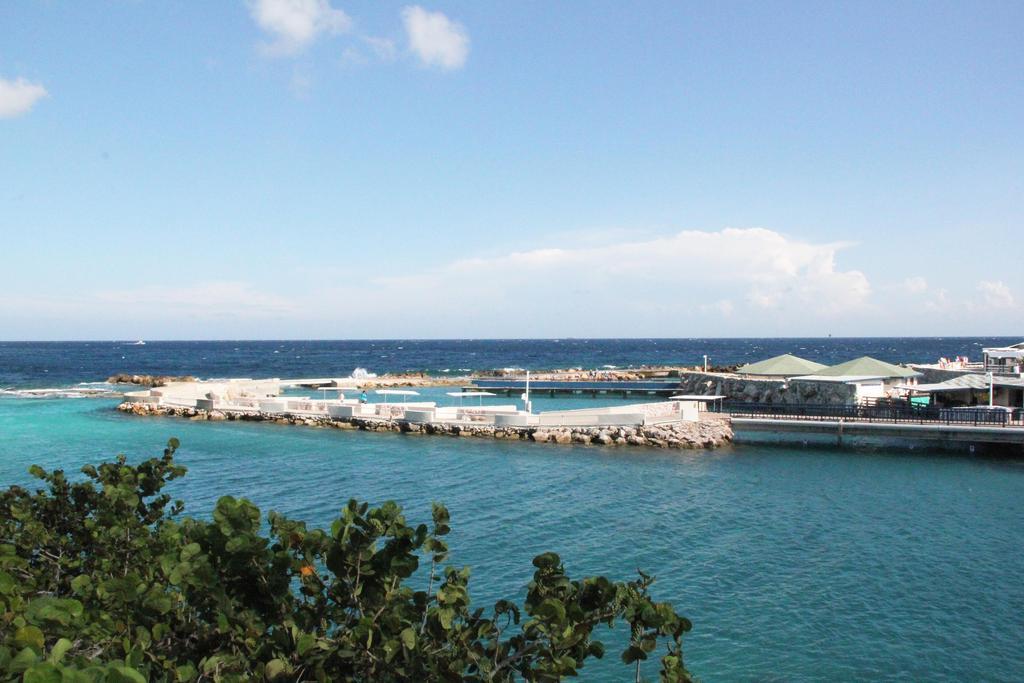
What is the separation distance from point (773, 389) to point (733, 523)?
25568 millimetres

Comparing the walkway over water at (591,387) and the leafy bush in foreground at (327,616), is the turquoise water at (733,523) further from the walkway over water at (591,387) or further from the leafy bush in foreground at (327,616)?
the walkway over water at (591,387)

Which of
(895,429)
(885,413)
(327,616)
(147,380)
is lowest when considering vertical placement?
(895,429)

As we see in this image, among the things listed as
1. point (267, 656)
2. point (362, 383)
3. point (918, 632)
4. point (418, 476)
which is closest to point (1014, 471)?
point (918, 632)

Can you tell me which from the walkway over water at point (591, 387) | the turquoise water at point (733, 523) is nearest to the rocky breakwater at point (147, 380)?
the walkway over water at point (591, 387)

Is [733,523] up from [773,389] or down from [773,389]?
down

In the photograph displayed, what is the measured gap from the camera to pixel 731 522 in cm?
1911

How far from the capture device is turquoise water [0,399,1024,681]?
11875 millimetres

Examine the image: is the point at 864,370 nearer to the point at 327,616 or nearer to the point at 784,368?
the point at 784,368

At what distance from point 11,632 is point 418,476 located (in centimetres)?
2137

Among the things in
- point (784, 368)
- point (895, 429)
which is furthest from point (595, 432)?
point (784, 368)

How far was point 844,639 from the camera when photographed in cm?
1194

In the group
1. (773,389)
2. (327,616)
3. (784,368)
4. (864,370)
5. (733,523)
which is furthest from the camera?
(784,368)

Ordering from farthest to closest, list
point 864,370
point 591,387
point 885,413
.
→ 1. point 591,387
2. point 864,370
3. point 885,413

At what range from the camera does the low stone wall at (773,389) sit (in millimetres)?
38062
